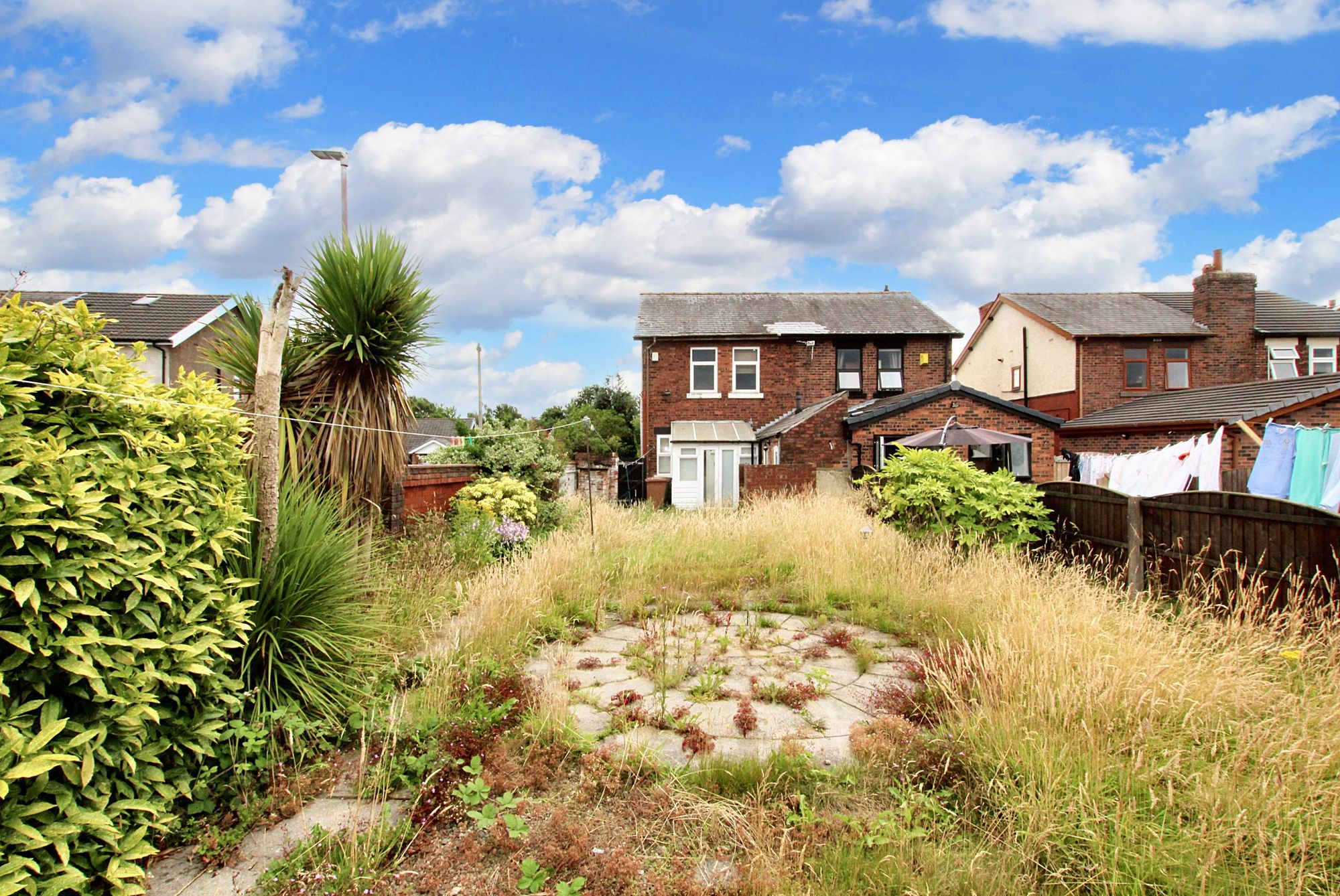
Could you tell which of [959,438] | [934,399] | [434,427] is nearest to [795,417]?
[934,399]

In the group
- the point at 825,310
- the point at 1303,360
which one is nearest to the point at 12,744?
the point at 825,310

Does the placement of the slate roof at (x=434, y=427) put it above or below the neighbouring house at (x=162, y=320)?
below

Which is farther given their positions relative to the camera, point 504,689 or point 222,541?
point 504,689

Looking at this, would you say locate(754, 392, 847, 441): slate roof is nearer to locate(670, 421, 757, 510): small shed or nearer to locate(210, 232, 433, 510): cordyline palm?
locate(670, 421, 757, 510): small shed

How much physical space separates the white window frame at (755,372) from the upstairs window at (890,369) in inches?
155

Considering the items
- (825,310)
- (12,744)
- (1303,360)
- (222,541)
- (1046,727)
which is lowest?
(1046,727)

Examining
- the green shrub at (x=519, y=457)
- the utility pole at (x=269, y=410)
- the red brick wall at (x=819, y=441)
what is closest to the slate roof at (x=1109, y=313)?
the red brick wall at (x=819, y=441)

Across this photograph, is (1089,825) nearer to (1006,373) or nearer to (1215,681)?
(1215,681)

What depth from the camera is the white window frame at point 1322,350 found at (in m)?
25.0

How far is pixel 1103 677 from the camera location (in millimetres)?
3289

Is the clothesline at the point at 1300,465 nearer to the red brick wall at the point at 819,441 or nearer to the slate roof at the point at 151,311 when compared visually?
the red brick wall at the point at 819,441

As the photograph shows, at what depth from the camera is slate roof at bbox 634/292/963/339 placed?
23094 millimetres

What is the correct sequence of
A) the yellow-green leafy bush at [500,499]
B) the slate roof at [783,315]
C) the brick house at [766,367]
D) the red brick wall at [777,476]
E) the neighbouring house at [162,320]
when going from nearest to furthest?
the yellow-green leafy bush at [500,499] → the red brick wall at [777,476] → the neighbouring house at [162,320] → the brick house at [766,367] → the slate roof at [783,315]

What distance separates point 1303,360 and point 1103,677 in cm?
A: 2969
